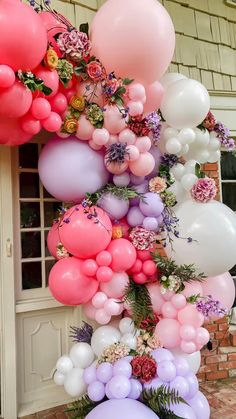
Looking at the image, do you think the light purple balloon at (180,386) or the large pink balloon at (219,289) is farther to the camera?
the large pink balloon at (219,289)

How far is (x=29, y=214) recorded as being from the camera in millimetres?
2406

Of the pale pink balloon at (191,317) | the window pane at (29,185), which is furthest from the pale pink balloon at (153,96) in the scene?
the pale pink balloon at (191,317)

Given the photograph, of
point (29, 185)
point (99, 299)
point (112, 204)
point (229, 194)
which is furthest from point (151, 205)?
point (229, 194)

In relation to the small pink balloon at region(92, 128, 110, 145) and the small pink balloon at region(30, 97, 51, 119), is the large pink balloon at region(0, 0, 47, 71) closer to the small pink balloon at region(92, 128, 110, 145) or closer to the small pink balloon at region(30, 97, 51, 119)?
the small pink balloon at region(30, 97, 51, 119)

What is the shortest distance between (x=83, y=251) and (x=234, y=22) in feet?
8.10

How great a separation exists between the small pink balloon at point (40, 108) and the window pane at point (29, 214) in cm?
82

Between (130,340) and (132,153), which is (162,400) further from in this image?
(132,153)

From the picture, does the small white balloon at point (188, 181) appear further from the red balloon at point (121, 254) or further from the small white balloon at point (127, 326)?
the small white balloon at point (127, 326)

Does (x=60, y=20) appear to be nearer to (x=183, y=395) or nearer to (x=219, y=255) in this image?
(x=219, y=255)

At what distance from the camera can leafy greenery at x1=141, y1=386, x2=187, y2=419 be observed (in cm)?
178

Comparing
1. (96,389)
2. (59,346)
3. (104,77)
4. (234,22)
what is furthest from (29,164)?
(234,22)

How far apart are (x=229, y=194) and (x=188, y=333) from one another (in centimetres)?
151

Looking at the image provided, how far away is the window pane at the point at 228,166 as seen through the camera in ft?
9.94

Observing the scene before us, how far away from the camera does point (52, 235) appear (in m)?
2.17
